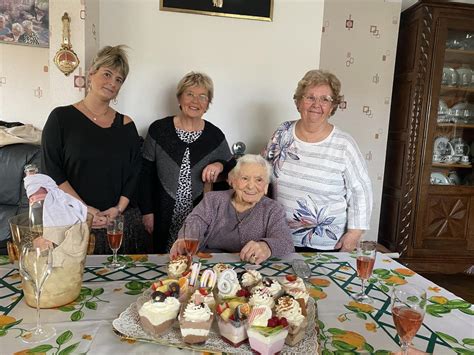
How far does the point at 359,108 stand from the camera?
11.2 ft

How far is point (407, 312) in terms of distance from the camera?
0.81m

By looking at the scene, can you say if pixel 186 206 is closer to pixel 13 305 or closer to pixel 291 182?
pixel 291 182

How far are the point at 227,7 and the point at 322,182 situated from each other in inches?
52.0

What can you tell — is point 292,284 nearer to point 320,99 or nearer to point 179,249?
point 179,249

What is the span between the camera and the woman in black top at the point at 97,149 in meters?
1.73

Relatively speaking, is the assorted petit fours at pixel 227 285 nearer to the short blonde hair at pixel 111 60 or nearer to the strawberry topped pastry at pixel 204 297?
the strawberry topped pastry at pixel 204 297

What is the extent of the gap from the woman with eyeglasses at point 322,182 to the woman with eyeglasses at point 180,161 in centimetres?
43

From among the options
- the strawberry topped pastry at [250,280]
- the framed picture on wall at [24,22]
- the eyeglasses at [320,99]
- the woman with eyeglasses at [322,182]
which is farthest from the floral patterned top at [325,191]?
the framed picture on wall at [24,22]

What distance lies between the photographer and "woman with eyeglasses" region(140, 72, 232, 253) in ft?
6.51

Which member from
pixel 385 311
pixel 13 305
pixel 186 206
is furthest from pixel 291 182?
pixel 13 305

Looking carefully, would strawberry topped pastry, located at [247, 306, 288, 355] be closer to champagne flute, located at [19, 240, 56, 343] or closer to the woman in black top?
champagne flute, located at [19, 240, 56, 343]

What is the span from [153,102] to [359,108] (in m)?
2.01

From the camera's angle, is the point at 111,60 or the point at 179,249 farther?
the point at 111,60

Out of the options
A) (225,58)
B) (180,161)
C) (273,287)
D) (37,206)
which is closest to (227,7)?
(225,58)
